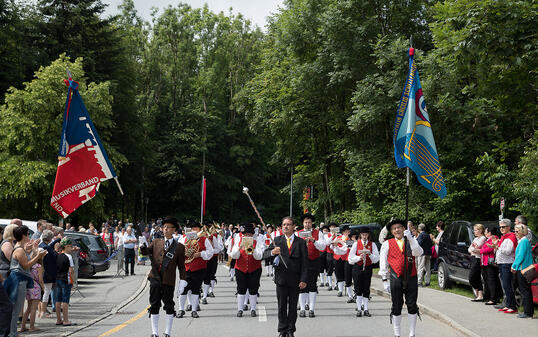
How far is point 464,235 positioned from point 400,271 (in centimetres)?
772

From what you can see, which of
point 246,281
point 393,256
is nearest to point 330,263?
point 246,281

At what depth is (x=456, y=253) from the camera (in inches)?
683

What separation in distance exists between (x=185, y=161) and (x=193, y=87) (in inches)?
405

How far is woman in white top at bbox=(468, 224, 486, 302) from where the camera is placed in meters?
15.3

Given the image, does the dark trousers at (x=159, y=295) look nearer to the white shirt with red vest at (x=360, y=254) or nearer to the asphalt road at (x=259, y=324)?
the asphalt road at (x=259, y=324)

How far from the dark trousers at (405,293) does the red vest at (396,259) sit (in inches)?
4.2

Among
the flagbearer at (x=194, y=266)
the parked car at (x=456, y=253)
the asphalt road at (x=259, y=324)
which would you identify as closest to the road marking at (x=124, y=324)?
the asphalt road at (x=259, y=324)

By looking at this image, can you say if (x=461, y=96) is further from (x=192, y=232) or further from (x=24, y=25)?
(x=24, y=25)

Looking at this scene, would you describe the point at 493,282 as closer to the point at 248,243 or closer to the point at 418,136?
the point at 418,136

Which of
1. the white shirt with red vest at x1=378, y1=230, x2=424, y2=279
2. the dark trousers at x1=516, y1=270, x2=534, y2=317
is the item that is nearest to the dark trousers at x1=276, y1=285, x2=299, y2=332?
the white shirt with red vest at x1=378, y1=230, x2=424, y2=279

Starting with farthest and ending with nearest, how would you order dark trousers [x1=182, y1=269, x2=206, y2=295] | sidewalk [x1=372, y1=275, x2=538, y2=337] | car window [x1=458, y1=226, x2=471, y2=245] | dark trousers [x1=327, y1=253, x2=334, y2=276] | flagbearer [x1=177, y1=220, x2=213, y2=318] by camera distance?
dark trousers [x1=327, y1=253, x2=334, y2=276] < car window [x1=458, y1=226, x2=471, y2=245] < dark trousers [x1=182, y1=269, x2=206, y2=295] < flagbearer [x1=177, y1=220, x2=213, y2=318] < sidewalk [x1=372, y1=275, x2=538, y2=337]

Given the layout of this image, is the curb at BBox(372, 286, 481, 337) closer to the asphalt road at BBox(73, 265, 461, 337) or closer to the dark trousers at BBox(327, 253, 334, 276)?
the asphalt road at BBox(73, 265, 461, 337)

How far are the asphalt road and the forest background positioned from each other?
9.22 feet

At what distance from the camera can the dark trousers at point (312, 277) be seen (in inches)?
544
